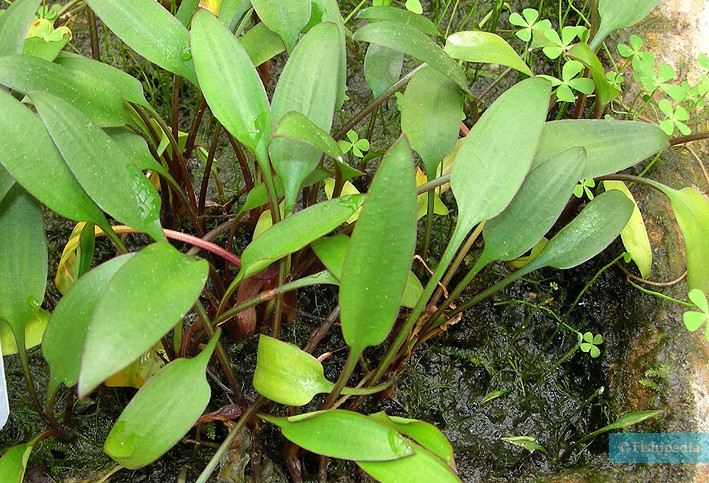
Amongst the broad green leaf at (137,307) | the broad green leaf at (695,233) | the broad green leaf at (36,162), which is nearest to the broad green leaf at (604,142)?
the broad green leaf at (695,233)

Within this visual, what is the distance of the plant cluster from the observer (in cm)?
77

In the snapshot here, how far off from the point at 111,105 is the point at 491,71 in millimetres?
836

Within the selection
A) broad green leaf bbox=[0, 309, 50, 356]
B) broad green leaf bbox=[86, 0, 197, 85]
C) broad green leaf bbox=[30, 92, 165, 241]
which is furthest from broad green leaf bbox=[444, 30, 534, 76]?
broad green leaf bbox=[0, 309, 50, 356]

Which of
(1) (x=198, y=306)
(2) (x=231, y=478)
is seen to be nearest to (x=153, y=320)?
(1) (x=198, y=306)

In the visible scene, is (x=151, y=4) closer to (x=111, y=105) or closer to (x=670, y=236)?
(x=111, y=105)

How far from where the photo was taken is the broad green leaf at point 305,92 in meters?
0.94

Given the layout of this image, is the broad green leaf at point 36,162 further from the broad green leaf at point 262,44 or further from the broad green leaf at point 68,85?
the broad green leaf at point 262,44

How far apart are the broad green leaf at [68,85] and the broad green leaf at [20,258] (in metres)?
0.14

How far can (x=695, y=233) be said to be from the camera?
1031 mm

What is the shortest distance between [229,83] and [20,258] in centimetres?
38

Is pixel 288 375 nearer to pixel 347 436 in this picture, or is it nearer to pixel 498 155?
pixel 347 436

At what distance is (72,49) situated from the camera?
153 centimetres

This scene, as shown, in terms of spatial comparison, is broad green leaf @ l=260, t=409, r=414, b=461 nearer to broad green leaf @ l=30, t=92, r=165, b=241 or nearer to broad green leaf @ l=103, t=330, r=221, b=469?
broad green leaf @ l=103, t=330, r=221, b=469

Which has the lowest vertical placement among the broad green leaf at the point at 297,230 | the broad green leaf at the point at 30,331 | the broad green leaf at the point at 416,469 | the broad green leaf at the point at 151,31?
the broad green leaf at the point at 416,469
